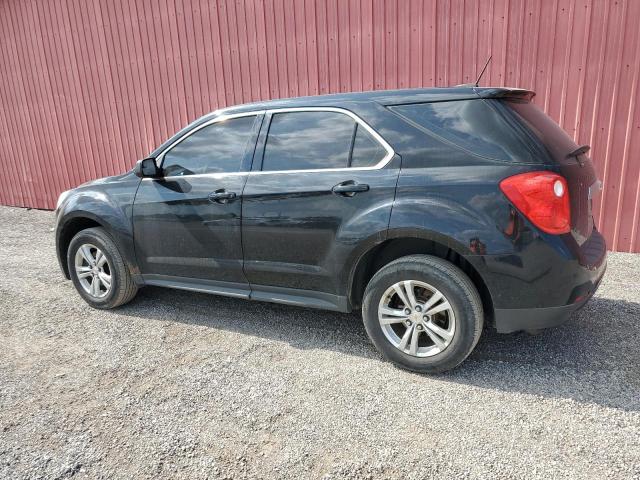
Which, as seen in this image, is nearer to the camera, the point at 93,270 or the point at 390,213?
the point at 390,213

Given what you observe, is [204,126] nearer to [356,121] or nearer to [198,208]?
[198,208]

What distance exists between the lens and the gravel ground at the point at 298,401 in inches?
86.0

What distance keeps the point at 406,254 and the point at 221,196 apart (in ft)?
4.56

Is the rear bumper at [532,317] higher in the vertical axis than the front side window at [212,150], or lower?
lower

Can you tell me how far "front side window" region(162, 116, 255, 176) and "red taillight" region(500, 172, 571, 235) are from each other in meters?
1.90

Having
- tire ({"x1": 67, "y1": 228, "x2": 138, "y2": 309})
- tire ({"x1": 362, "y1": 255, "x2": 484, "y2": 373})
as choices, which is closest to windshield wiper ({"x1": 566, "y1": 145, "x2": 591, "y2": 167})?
tire ({"x1": 362, "y1": 255, "x2": 484, "y2": 373})

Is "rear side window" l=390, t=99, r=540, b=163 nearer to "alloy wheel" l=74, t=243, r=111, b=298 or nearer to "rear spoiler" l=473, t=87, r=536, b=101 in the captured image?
"rear spoiler" l=473, t=87, r=536, b=101

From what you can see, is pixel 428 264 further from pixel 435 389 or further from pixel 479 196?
pixel 435 389

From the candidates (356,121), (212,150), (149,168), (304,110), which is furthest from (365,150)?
(149,168)

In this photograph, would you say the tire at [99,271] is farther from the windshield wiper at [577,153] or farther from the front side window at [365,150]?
the windshield wiper at [577,153]

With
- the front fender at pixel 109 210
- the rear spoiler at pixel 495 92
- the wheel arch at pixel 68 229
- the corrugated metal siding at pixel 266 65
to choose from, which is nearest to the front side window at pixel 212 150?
the front fender at pixel 109 210

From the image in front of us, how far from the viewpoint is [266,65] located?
21.5 feet

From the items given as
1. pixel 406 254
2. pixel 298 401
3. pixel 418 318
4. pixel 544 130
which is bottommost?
pixel 298 401

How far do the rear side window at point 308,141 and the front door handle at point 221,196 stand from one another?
12.3 inches
